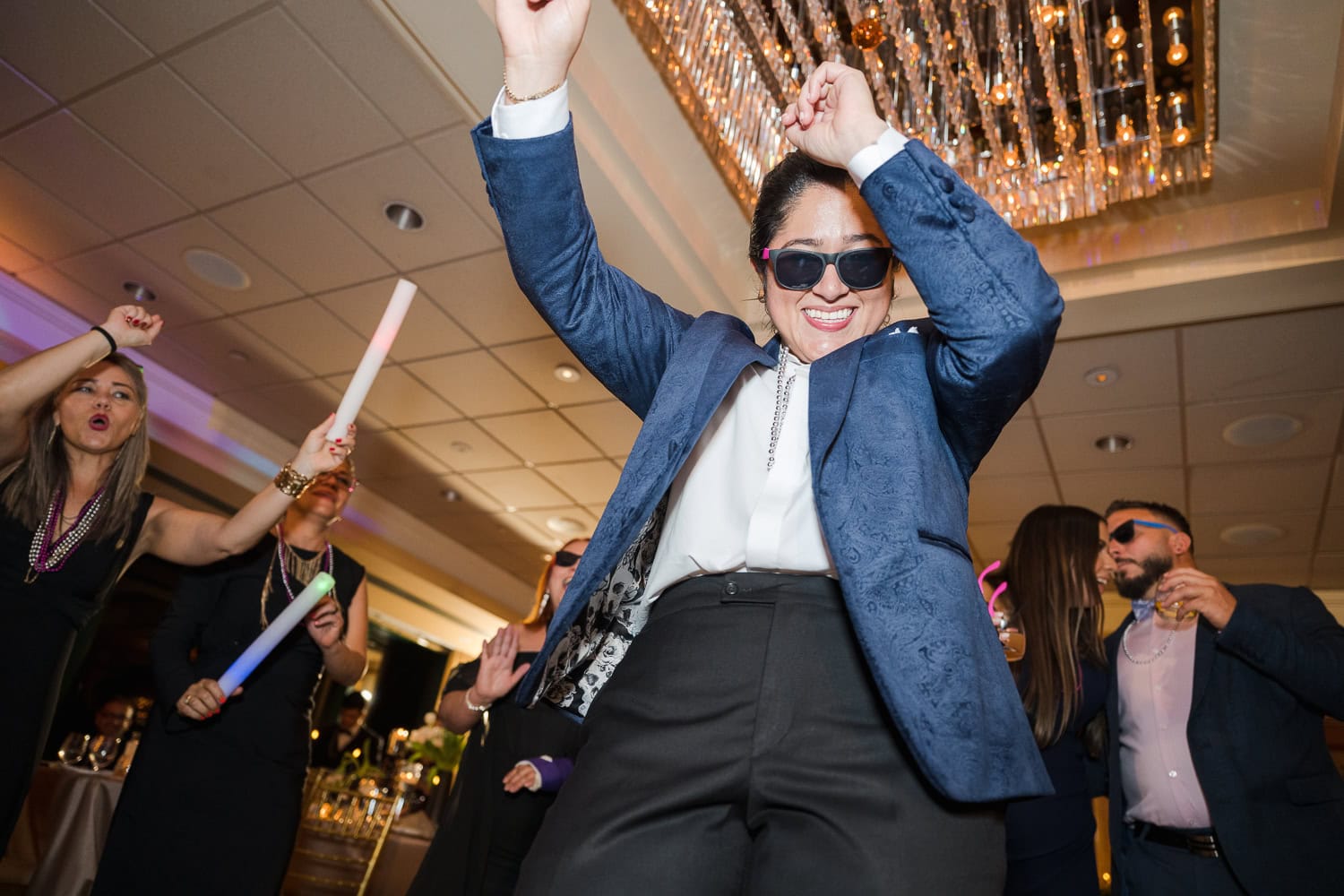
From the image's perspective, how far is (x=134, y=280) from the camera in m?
5.16

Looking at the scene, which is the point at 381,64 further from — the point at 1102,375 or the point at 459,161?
the point at 1102,375

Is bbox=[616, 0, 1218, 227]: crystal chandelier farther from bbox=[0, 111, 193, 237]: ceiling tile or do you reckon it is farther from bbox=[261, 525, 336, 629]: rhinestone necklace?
bbox=[0, 111, 193, 237]: ceiling tile

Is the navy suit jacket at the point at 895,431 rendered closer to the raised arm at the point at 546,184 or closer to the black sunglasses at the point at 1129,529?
the raised arm at the point at 546,184

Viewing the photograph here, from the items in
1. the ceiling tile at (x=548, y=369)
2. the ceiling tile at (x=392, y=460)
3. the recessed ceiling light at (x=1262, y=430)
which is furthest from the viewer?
the ceiling tile at (x=392, y=460)

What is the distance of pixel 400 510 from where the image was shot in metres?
8.08

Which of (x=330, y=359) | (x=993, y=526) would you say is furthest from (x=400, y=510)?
(x=993, y=526)

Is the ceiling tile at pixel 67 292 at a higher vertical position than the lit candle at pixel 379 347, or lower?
higher

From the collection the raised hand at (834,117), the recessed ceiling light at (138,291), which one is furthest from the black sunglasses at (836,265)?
the recessed ceiling light at (138,291)

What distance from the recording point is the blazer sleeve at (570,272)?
994 mm

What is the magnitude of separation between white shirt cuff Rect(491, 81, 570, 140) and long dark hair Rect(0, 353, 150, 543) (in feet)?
5.27

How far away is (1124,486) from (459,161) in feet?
14.7

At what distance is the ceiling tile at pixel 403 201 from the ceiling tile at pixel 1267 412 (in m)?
3.87

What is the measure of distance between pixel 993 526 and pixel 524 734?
16.1 ft

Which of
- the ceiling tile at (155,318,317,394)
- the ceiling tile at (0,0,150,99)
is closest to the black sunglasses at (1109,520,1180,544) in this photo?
the ceiling tile at (0,0,150,99)
